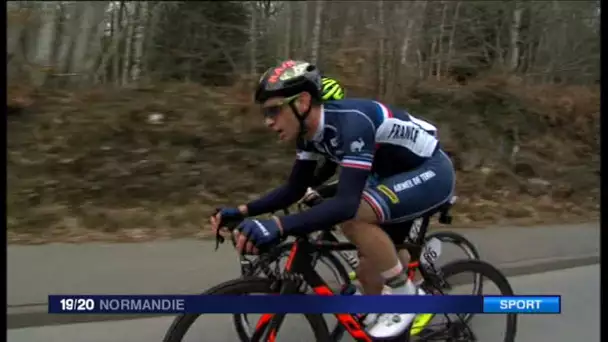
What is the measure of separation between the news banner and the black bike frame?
41 millimetres

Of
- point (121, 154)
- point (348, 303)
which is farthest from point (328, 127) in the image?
point (121, 154)

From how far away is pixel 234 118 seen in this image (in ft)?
29.5

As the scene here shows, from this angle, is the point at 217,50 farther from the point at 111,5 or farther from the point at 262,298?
the point at 262,298

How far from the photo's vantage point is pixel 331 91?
10.2 feet

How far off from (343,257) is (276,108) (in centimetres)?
100

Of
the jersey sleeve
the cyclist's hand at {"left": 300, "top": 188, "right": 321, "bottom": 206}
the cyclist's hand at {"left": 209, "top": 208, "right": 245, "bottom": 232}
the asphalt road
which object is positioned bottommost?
the asphalt road

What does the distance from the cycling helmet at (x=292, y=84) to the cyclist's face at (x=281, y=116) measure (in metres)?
0.02

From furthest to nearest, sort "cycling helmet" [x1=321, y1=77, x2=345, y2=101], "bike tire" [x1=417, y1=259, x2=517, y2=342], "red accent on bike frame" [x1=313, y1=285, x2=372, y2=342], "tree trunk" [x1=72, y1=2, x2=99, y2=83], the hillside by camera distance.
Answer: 1. "tree trunk" [x1=72, y1=2, x2=99, y2=83]
2. the hillside
3. "bike tire" [x1=417, y1=259, x2=517, y2=342]
4. "red accent on bike frame" [x1=313, y1=285, x2=372, y2=342]
5. "cycling helmet" [x1=321, y1=77, x2=345, y2=101]

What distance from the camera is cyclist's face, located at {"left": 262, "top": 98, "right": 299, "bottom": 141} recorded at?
293 centimetres

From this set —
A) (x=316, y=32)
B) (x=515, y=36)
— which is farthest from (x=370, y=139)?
(x=515, y=36)

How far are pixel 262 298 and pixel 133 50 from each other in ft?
24.3

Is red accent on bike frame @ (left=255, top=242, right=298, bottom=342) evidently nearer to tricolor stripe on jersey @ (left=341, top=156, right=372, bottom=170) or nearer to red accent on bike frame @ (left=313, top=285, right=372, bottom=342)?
red accent on bike frame @ (left=313, top=285, right=372, bottom=342)

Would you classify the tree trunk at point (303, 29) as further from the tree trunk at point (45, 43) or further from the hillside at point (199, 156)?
the tree trunk at point (45, 43)

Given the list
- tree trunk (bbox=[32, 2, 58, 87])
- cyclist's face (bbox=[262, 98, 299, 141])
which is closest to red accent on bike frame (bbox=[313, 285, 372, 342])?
cyclist's face (bbox=[262, 98, 299, 141])
